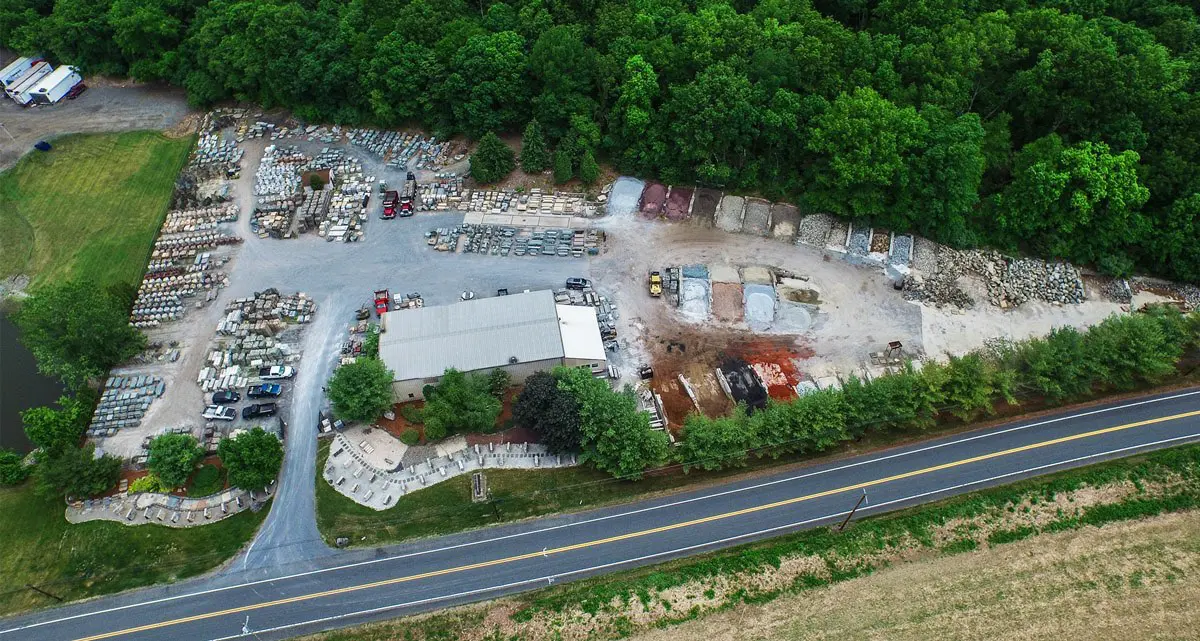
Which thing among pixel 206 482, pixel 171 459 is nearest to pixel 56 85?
pixel 171 459

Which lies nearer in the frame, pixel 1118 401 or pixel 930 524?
pixel 930 524

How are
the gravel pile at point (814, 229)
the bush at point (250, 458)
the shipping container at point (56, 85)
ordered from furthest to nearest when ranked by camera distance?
the shipping container at point (56, 85), the gravel pile at point (814, 229), the bush at point (250, 458)

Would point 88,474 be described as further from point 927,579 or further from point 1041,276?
point 1041,276

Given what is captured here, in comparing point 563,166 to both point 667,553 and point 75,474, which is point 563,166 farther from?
point 75,474

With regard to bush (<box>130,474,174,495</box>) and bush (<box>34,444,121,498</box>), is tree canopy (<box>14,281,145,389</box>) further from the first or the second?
bush (<box>130,474,174,495</box>)

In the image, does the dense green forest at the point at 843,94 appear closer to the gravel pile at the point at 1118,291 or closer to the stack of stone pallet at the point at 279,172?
the gravel pile at the point at 1118,291

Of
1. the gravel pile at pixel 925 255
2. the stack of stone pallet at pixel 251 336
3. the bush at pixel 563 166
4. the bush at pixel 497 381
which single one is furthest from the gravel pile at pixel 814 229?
the stack of stone pallet at pixel 251 336

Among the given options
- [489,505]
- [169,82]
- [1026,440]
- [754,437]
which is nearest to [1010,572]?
[1026,440]
